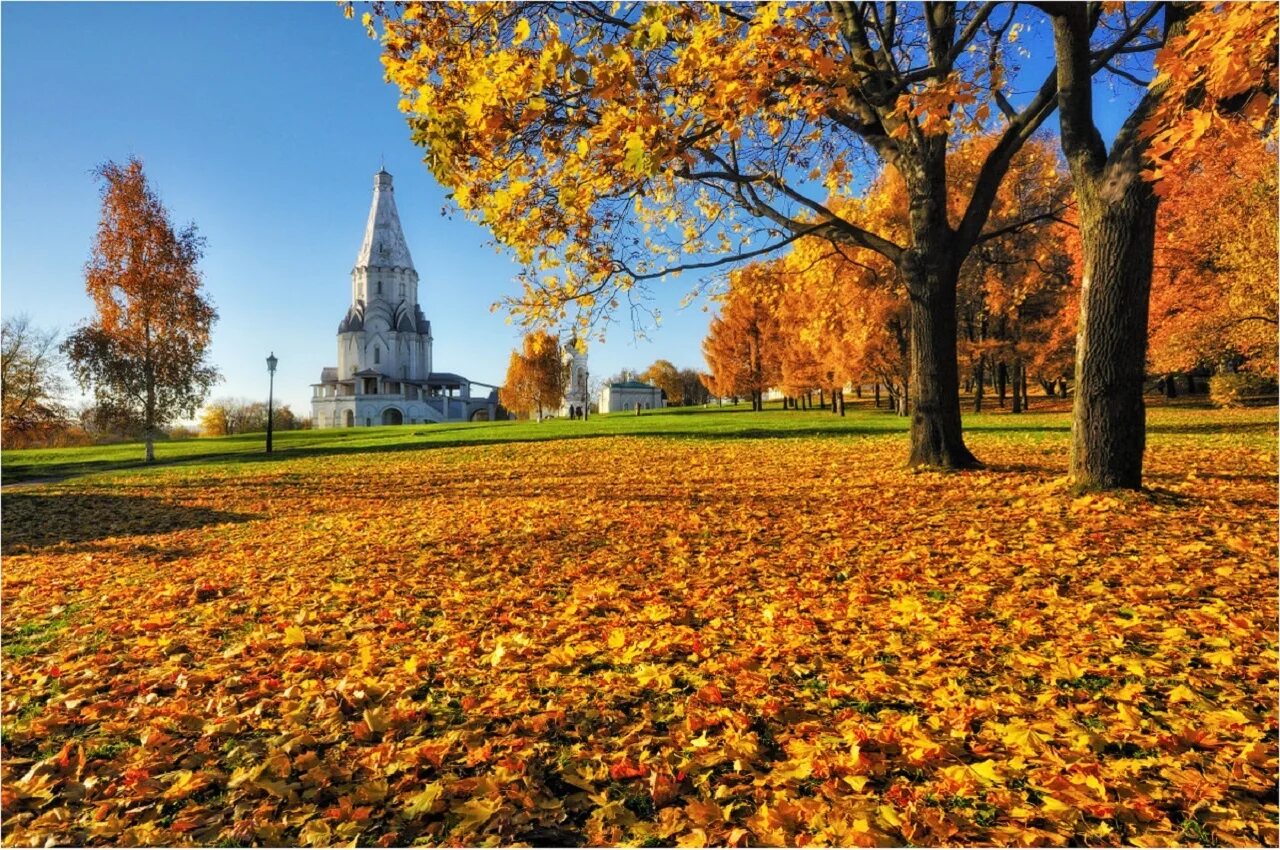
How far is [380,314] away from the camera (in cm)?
8981

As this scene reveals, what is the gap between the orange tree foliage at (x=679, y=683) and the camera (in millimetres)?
2408

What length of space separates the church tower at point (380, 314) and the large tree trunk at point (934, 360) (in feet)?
292

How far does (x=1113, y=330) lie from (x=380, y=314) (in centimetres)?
9470

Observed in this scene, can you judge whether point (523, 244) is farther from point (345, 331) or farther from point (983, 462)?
point (345, 331)

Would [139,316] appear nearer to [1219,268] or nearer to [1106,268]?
[1106,268]

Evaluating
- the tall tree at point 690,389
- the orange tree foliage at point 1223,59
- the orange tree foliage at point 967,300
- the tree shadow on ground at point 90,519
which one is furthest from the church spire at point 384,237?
the orange tree foliage at point 1223,59

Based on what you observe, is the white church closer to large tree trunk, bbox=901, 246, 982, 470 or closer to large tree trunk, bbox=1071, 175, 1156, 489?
large tree trunk, bbox=901, 246, 982, 470

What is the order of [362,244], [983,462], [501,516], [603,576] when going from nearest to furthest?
[603,576] < [501,516] < [983,462] < [362,244]

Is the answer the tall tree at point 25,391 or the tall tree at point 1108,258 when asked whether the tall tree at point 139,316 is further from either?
the tall tree at point 1108,258

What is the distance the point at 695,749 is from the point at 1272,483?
1013 centimetres

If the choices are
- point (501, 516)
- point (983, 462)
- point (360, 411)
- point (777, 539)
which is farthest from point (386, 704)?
point (360, 411)

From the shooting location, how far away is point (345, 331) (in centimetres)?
9056

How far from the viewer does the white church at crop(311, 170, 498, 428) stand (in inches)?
3398

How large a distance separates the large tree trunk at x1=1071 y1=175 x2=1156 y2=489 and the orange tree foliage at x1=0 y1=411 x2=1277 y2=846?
0.64 meters
